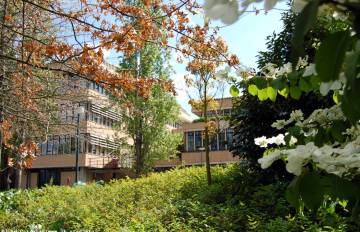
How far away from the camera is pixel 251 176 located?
989 cm

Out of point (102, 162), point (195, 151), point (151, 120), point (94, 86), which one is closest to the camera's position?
point (94, 86)

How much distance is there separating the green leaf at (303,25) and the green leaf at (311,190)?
0.57m

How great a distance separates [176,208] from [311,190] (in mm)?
7119

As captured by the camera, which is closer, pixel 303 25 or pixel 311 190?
pixel 303 25

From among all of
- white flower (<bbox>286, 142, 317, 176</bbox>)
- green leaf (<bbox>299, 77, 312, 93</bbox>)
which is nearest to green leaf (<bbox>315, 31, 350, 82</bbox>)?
white flower (<bbox>286, 142, 317, 176</bbox>)

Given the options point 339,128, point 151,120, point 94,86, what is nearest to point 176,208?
→ point 94,86

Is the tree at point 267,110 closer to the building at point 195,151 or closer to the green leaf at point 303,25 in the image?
the green leaf at point 303,25

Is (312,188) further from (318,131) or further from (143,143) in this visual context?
(143,143)

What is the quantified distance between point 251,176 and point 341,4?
366 inches

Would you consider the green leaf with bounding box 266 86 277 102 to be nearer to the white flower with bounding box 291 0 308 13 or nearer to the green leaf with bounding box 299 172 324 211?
the green leaf with bounding box 299 172 324 211

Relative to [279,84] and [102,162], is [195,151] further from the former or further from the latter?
[279,84]

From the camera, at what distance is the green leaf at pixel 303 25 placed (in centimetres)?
79

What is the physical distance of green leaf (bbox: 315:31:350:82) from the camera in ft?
2.81

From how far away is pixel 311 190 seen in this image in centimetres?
128
